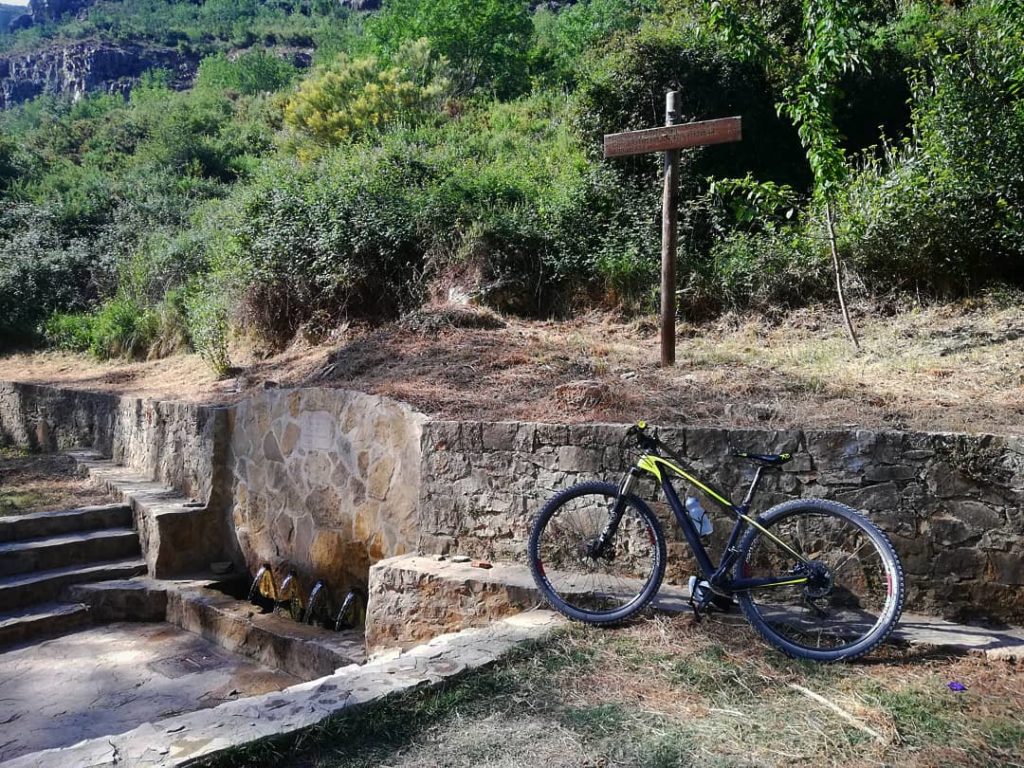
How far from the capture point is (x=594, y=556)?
4199mm

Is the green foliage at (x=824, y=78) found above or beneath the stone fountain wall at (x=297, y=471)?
above

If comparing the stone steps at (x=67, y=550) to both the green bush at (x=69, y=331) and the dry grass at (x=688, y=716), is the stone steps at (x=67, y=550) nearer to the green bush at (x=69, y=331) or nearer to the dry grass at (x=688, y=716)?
the dry grass at (x=688, y=716)

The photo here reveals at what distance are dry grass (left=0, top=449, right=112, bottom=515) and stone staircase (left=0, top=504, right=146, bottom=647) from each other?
1.24 ft

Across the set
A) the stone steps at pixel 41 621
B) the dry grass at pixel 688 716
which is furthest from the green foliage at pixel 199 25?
the dry grass at pixel 688 716

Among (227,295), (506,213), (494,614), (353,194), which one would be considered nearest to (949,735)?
(494,614)

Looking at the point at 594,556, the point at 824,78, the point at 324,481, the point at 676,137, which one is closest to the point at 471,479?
the point at 594,556

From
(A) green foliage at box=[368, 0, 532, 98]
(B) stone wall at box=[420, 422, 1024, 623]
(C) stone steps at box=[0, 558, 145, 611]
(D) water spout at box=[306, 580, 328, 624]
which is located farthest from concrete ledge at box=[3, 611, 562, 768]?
(A) green foliage at box=[368, 0, 532, 98]

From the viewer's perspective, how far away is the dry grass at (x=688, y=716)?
8.93 ft

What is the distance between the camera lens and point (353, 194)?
10.6 metres

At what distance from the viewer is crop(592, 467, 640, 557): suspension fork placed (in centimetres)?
413

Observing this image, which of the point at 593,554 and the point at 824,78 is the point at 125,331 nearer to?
the point at 824,78

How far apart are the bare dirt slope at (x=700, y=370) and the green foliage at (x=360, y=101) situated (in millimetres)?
10752

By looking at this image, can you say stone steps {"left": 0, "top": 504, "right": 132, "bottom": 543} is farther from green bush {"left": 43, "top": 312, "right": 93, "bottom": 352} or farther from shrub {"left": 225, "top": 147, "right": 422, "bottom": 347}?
green bush {"left": 43, "top": 312, "right": 93, "bottom": 352}

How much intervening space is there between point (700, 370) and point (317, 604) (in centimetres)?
349
